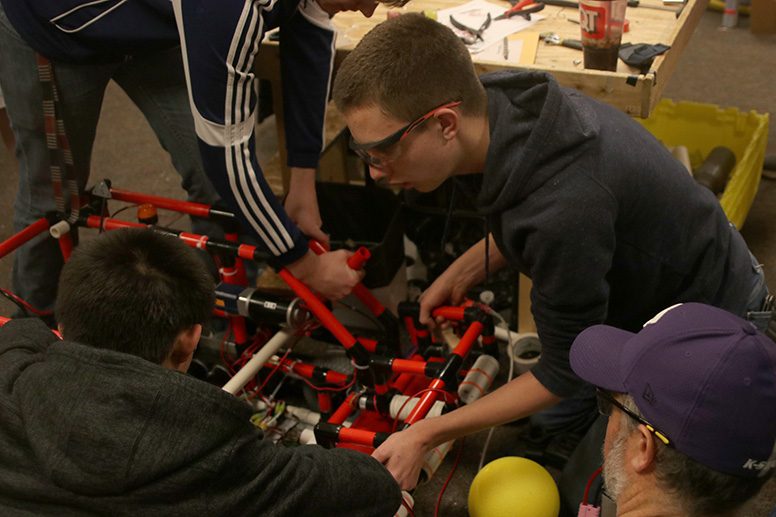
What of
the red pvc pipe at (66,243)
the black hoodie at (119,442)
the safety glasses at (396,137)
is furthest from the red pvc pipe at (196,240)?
the black hoodie at (119,442)

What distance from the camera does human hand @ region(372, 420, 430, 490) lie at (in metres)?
1.72

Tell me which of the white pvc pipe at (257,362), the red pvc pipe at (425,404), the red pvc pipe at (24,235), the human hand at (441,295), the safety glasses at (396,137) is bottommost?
the white pvc pipe at (257,362)

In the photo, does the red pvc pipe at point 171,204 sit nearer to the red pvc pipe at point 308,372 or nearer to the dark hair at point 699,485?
the red pvc pipe at point 308,372

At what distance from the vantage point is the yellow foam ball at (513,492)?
1944mm

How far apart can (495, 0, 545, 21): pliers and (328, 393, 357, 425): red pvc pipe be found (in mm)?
1361

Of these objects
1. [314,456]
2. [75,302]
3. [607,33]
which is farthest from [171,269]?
[607,33]

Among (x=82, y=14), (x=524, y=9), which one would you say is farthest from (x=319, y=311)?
(x=524, y=9)

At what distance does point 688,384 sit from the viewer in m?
1.19

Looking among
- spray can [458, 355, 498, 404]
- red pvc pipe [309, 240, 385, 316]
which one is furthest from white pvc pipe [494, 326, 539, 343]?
red pvc pipe [309, 240, 385, 316]

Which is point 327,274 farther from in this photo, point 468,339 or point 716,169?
point 716,169

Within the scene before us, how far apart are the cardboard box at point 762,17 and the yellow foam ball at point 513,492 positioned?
3.42m

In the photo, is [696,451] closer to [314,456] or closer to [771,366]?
[771,366]

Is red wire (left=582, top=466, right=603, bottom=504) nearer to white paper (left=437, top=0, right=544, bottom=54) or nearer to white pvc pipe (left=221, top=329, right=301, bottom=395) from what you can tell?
white pvc pipe (left=221, top=329, right=301, bottom=395)

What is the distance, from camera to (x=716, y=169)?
3.00 m
